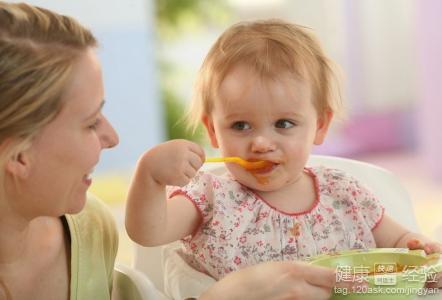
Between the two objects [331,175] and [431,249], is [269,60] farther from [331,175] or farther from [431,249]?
[431,249]

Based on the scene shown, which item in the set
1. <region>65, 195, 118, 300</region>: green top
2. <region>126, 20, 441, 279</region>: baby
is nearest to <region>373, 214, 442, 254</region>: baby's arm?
<region>126, 20, 441, 279</region>: baby

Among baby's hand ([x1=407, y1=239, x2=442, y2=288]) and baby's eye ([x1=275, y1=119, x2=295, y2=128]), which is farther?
baby's eye ([x1=275, y1=119, x2=295, y2=128])

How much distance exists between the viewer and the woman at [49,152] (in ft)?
2.93

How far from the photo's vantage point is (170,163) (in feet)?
3.20

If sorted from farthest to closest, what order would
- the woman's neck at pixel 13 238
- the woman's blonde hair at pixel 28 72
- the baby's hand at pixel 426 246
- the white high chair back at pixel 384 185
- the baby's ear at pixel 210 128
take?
the white high chair back at pixel 384 185, the baby's ear at pixel 210 128, the baby's hand at pixel 426 246, the woman's neck at pixel 13 238, the woman's blonde hair at pixel 28 72

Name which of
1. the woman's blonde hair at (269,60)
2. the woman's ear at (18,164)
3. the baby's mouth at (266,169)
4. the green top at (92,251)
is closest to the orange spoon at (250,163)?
the baby's mouth at (266,169)

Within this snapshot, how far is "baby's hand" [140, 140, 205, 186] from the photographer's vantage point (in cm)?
98

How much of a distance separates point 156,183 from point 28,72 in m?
0.23

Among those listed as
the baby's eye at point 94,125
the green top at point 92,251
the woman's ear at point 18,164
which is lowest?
the green top at point 92,251

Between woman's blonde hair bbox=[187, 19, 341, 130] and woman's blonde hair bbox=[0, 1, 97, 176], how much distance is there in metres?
0.30

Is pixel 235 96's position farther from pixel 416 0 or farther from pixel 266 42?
pixel 416 0

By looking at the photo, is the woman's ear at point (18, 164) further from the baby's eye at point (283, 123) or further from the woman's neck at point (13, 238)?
the baby's eye at point (283, 123)

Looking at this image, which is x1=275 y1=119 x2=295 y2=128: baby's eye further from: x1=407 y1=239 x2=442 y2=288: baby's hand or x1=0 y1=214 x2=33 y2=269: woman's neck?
x1=0 y1=214 x2=33 y2=269: woman's neck

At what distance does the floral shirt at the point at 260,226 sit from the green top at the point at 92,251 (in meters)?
0.13
